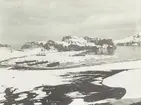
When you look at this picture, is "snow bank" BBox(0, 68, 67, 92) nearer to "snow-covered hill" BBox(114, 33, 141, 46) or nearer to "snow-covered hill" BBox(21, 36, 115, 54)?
"snow-covered hill" BBox(21, 36, 115, 54)

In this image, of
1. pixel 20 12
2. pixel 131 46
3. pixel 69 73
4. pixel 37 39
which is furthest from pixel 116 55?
pixel 20 12

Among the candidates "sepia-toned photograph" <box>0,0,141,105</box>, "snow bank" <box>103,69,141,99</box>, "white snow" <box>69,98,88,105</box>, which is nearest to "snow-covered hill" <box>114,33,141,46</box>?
"sepia-toned photograph" <box>0,0,141,105</box>

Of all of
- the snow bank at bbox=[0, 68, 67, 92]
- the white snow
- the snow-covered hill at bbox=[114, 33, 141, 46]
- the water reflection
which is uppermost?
the snow-covered hill at bbox=[114, 33, 141, 46]

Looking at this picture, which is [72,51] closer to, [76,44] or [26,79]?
[76,44]

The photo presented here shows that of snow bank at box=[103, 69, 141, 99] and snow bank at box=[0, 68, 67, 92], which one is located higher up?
snow bank at box=[0, 68, 67, 92]

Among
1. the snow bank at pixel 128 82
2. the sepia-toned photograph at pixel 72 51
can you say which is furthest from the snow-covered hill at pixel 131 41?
the snow bank at pixel 128 82

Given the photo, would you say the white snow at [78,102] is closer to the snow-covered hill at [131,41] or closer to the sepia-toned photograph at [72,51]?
the sepia-toned photograph at [72,51]

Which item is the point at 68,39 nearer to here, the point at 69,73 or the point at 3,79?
the point at 69,73

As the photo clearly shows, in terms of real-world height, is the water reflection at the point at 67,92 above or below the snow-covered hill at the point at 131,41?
below

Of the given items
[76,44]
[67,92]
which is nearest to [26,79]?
[67,92]
